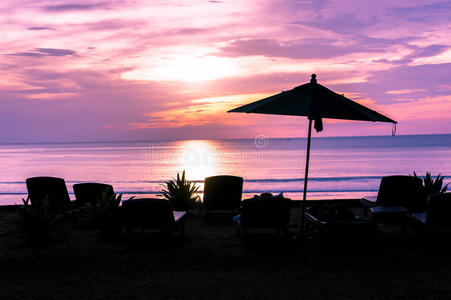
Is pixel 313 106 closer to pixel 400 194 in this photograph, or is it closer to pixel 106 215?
pixel 400 194

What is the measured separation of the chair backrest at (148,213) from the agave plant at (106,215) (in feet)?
1.95

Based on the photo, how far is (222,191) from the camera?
8.33 meters

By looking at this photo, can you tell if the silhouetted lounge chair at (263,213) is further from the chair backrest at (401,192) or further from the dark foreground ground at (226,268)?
the chair backrest at (401,192)

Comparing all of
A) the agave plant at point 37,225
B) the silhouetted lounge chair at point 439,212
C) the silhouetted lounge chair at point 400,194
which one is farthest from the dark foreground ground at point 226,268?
the silhouetted lounge chair at point 400,194

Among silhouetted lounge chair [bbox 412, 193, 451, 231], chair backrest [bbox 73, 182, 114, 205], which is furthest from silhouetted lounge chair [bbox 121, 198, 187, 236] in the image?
silhouetted lounge chair [bbox 412, 193, 451, 231]

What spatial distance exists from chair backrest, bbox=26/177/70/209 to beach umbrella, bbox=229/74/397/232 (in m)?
4.27

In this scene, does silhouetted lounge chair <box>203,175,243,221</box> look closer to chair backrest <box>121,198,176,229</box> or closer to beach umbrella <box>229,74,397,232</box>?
chair backrest <box>121,198,176,229</box>

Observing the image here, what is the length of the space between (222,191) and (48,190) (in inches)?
136

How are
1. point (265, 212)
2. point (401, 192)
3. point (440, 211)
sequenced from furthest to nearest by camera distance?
point (401, 192), point (265, 212), point (440, 211)

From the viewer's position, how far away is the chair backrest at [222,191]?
8289 millimetres

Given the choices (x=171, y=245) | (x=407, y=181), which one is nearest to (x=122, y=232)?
(x=171, y=245)

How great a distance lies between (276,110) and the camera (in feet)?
18.0

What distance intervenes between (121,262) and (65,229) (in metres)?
2.63

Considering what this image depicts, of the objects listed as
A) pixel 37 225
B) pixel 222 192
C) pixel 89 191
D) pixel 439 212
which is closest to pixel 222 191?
pixel 222 192
